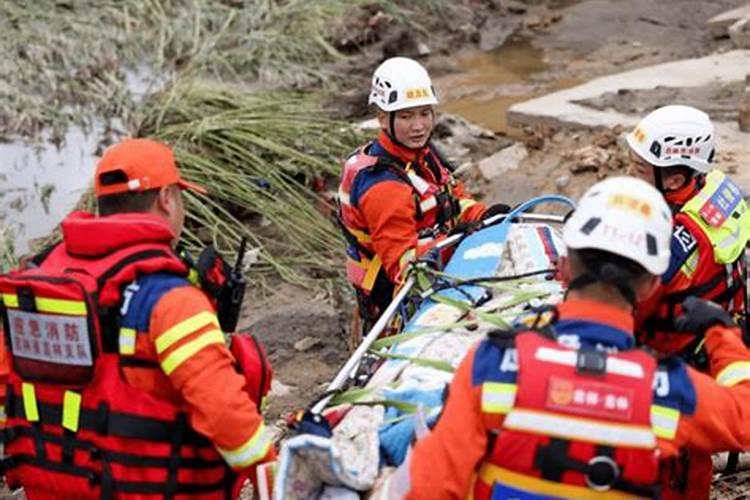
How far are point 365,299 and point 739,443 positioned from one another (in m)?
Answer: 2.65

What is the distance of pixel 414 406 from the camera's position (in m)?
3.32

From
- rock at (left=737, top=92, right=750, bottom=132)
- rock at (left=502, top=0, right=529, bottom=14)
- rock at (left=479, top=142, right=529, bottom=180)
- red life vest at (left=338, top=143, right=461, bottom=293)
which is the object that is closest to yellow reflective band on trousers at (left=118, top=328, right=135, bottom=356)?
red life vest at (left=338, top=143, right=461, bottom=293)

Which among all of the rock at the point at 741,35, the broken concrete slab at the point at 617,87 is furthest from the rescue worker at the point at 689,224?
the rock at the point at 741,35

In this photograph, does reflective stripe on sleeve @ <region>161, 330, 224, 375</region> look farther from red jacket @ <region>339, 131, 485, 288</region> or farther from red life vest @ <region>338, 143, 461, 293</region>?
red life vest @ <region>338, 143, 461, 293</region>

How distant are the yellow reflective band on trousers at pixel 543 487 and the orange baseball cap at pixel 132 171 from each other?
1143 mm

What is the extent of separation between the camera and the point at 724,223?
11.6 feet

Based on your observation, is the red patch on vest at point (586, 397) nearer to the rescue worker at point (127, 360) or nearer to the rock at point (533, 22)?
the rescue worker at point (127, 360)

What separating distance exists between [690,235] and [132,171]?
64.6 inches

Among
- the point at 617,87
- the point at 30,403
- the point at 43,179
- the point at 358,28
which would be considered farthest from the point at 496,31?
the point at 30,403

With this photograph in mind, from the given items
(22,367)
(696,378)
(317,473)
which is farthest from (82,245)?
(696,378)

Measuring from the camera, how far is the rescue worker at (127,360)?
2.87 m

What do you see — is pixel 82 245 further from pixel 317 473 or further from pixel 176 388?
pixel 317 473

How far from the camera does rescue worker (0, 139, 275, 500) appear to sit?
2865mm

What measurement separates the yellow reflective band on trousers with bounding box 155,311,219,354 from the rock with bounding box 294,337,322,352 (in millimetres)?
3625
